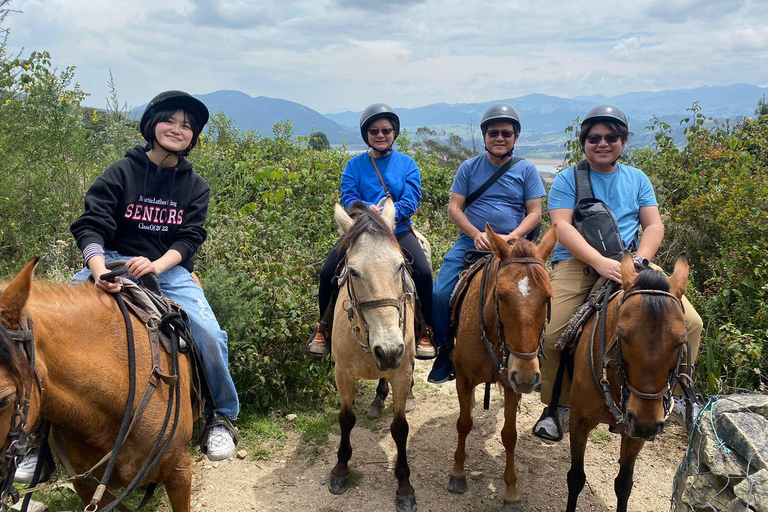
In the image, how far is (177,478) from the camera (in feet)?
9.51

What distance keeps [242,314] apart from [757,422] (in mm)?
4563

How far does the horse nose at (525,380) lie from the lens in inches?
128

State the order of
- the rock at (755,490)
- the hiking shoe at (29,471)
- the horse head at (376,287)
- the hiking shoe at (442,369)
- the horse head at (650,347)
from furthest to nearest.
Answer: the hiking shoe at (442,369), the horse head at (376,287), the rock at (755,490), the horse head at (650,347), the hiking shoe at (29,471)

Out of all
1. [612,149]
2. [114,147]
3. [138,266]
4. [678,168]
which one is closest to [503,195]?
[612,149]

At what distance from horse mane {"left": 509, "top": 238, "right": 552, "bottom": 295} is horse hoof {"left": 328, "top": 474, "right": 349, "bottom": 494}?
8.75ft

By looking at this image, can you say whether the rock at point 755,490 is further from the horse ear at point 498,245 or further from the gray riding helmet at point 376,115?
the gray riding helmet at point 376,115

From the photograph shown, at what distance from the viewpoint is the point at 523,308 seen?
127 inches

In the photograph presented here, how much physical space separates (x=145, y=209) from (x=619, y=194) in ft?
12.6

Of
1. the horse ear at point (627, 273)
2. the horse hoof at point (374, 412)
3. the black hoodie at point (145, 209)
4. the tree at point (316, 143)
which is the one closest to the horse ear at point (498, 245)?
the horse ear at point (627, 273)

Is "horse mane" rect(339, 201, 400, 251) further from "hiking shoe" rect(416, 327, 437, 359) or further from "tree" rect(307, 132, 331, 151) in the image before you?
"tree" rect(307, 132, 331, 151)

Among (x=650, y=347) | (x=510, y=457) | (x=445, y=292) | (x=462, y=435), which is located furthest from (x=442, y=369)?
(x=650, y=347)

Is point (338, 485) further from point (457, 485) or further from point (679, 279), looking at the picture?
point (679, 279)

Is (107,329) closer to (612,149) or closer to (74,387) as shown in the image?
(74,387)

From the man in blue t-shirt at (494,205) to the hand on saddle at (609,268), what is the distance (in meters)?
1.01
